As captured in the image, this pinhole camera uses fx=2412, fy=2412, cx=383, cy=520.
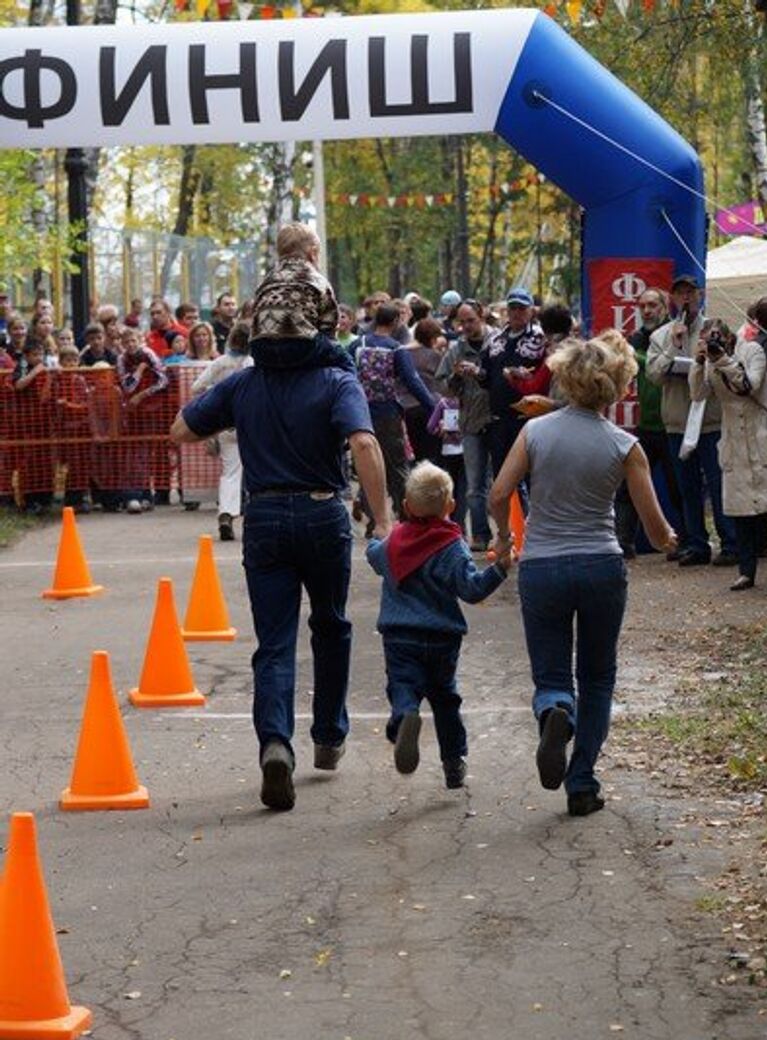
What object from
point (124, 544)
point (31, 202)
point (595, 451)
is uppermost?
point (31, 202)

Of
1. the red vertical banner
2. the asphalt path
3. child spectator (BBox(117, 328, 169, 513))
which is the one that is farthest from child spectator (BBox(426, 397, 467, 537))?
the asphalt path

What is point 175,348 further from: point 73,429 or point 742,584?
point 742,584

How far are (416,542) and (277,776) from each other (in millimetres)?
1001

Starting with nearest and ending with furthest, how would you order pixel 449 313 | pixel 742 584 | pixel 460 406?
pixel 742 584 → pixel 460 406 → pixel 449 313

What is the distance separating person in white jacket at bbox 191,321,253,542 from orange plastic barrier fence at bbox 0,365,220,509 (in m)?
3.50

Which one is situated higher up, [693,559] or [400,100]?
[400,100]

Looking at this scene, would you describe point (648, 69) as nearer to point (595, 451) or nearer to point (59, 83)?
point (59, 83)

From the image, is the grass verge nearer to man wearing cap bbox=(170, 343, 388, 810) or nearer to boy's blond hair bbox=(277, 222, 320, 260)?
man wearing cap bbox=(170, 343, 388, 810)

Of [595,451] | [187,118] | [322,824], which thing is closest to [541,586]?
[595,451]

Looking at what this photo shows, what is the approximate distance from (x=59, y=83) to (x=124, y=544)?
3.90m

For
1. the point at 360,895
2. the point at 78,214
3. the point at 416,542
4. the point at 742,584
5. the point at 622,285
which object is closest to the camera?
the point at 360,895

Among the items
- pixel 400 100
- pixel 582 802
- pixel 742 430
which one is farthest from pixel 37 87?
pixel 582 802

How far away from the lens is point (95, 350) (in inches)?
973

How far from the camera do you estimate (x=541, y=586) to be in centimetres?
846
